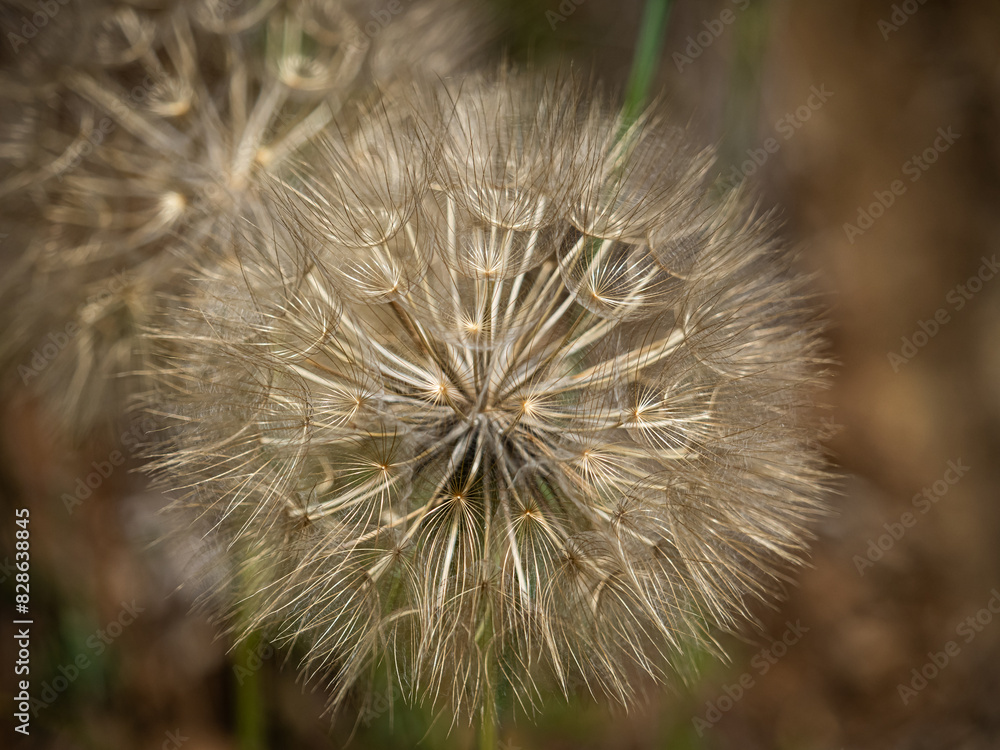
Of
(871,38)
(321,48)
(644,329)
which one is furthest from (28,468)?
(871,38)

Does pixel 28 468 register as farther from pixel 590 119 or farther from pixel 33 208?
pixel 590 119

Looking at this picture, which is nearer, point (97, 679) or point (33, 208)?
point (33, 208)
